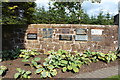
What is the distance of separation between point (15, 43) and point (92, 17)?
245 inches

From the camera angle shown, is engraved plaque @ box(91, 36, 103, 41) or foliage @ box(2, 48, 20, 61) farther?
engraved plaque @ box(91, 36, 103, 41)

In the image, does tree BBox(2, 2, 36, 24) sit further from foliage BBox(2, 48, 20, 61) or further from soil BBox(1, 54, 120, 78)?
soil BBox(1, 54, 120, 78)

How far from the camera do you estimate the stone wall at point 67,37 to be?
485cm

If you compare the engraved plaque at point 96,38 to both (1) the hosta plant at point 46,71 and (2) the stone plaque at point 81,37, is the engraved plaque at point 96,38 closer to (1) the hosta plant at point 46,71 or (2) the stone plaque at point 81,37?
(2) the stone plaque at point 81,37

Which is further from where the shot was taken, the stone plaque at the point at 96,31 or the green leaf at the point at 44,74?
the stone plaque at the point at 96,31

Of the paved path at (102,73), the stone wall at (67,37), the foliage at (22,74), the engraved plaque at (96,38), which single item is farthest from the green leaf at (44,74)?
the engraved plaque at (96,38)

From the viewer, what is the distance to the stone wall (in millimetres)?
4848

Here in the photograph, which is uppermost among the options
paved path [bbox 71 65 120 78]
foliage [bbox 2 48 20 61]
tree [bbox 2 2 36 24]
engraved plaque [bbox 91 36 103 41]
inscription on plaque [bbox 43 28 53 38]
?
tree [bbox 2 2 36 24]

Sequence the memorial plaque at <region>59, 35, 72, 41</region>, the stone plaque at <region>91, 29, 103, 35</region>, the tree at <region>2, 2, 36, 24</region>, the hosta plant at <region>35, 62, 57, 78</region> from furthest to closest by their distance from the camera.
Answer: the memorial plaque at <region>59, 35, 72, 41</region> → the stone plaque at <region>91, 29, 103, 35</region> → the tree at <region>2, 2, 36, 24</region> → the hosta plant at <region>35, 62, 57, 78</region>

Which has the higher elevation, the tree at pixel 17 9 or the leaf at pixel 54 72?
the tree at pixel 17 9

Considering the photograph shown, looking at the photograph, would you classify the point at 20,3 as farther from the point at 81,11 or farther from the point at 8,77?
the point at 81,11

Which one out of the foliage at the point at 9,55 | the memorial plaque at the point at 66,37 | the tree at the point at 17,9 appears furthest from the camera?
the memorial plaque at the point at 66,37

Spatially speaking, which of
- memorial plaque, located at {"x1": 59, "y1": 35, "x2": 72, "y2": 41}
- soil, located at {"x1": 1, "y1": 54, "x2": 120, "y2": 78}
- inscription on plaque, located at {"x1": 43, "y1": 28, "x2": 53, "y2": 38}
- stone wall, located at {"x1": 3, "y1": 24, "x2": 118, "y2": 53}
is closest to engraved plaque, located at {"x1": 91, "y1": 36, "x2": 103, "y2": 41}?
stone wall, located at {"x1": 3, "y1": 24, "x2": 118, "y2": 53}

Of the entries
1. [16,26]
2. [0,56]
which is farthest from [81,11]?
[0,56]
